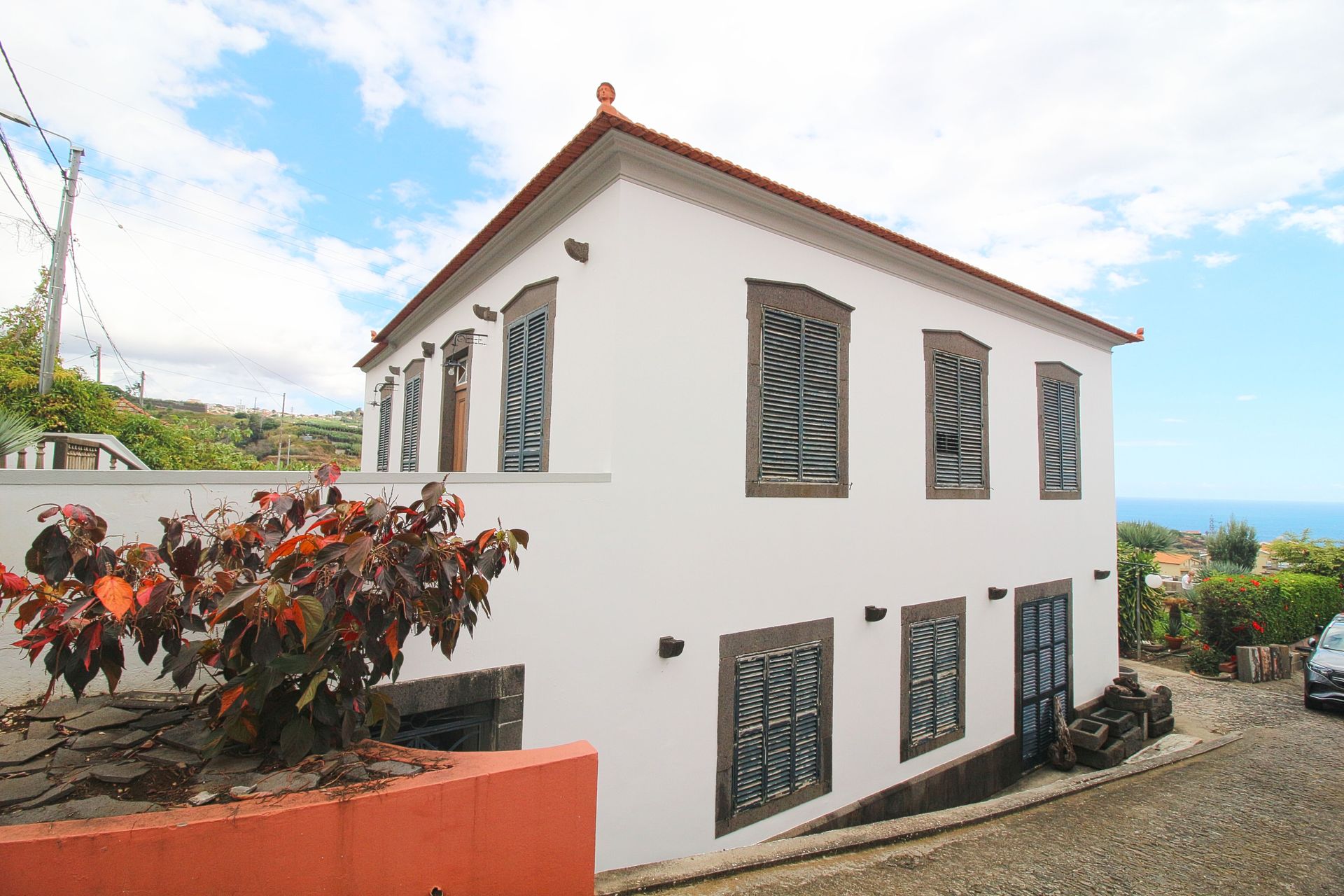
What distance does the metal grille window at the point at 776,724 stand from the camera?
5.91m

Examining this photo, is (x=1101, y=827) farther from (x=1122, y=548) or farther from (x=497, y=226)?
(x=1122, y=548)

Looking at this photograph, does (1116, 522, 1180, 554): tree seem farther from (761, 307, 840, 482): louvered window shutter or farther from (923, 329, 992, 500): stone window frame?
(761, 307, 840, 482): louvered window shutter

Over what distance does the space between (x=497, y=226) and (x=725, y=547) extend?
435 cm

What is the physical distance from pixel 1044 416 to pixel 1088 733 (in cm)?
464

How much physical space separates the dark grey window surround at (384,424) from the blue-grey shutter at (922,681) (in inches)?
417

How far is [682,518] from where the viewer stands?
562cm

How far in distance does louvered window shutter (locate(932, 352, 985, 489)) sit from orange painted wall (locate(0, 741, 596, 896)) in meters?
6.34

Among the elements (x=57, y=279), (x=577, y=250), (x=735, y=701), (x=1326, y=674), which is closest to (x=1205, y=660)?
(x=1326, y=674)

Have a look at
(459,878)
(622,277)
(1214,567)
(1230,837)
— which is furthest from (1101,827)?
(1214,567)

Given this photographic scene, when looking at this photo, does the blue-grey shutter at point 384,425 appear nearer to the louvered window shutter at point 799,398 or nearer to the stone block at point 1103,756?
the louvered window shutter at point 799,398

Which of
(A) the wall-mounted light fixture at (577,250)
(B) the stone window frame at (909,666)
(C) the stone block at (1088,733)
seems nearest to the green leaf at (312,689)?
(A) the wall-mounted light fixture at (577,250)

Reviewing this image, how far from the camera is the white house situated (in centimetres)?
508

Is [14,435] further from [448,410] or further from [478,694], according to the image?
[448,410]

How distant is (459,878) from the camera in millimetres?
2797
